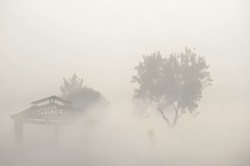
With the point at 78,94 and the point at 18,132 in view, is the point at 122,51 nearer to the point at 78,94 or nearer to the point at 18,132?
the point at 78,94

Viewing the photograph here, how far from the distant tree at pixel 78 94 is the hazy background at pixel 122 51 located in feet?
0.36

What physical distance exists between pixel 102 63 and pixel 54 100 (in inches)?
41.5

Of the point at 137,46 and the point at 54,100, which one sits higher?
the point at 137,46

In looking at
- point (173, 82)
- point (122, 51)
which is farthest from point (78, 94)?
point (173, 82)

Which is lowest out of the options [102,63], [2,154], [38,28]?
[2,154]

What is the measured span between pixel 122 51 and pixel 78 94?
43.5 inches

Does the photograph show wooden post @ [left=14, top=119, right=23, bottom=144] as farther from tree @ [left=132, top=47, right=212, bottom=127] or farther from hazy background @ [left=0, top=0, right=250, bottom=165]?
tree @ [left=132, top=47, right=212, bottom=127]

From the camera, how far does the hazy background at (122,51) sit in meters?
7.30

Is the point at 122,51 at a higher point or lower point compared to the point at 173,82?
higher

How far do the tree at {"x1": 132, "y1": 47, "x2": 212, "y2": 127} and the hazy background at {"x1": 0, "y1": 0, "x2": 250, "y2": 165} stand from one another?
13 centimetres

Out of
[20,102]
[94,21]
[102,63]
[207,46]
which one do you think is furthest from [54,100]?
[207,46]

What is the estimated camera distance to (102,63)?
7418mm

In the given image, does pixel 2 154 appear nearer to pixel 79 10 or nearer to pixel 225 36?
pixel 79 10

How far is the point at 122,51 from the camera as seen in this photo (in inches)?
297
